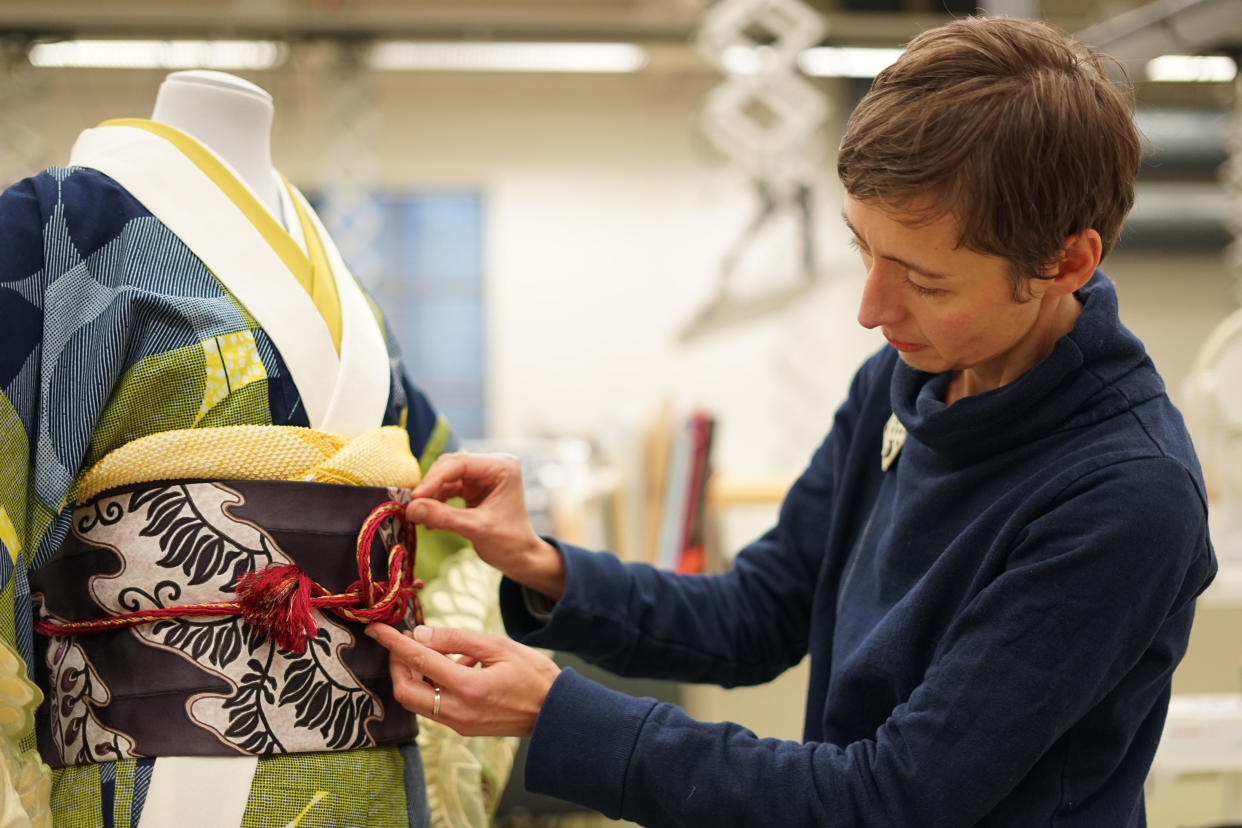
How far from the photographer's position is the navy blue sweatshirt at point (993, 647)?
2.60 feet

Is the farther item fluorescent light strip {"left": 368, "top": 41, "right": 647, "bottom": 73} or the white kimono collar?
fluorescent light strip {"left": 368, "top": 41, "right": 647, "bottom": 73}

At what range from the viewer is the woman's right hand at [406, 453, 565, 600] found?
1047 mm

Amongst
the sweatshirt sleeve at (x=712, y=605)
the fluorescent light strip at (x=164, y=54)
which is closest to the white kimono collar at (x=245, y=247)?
the sweatshirt sleeve at (x=712, y=605)

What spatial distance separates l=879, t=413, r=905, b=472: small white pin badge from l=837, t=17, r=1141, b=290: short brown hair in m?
0.24

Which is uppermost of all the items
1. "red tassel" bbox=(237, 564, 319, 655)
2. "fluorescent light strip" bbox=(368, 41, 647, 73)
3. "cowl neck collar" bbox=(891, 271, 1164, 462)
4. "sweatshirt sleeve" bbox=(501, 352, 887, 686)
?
"fluorescent light strip" bbox=(368, 41, 647, 73)

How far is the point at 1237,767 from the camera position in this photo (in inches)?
54.3

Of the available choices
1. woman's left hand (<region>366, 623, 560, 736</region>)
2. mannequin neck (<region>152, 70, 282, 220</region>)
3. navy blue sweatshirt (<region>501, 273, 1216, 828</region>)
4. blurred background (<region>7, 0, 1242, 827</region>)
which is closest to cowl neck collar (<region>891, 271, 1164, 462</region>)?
navy blue sweatshirt (<region>501, 273, 1216, 828</region>)

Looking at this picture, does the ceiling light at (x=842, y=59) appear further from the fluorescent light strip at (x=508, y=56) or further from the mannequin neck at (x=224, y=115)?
the mannequin neck at (x=224, y=115)

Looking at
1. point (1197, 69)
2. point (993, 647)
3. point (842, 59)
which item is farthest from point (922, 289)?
point (1197, 69)

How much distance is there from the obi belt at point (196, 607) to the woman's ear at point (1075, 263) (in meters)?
0.57

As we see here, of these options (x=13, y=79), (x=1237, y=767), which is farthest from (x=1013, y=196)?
(x=13, y=79)

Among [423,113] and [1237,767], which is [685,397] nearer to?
[423,113]

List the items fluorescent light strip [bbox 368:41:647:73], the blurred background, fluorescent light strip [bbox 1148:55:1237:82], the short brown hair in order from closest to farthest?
1. the short brown hair
2. the blurred background
3. fluorescent light strip [bbox 368:41:647:73]
4. fluorescent light strip [bbox 1148:55:1237:82]

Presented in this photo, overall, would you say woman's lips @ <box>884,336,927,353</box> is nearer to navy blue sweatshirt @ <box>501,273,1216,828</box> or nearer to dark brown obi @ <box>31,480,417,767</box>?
navy blue sweatshirt @ <box>501,273,1216,828</box>
